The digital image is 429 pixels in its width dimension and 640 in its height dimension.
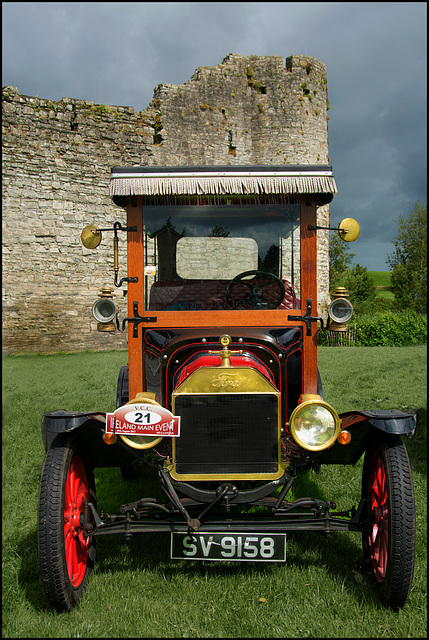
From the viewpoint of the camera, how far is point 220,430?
7.97 ft

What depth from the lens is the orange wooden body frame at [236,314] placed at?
2.95 meters

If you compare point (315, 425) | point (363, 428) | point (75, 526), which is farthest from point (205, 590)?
point (363, 428)

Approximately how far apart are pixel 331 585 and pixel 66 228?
12972mm

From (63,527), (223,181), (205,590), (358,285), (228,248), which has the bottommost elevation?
(205,590)

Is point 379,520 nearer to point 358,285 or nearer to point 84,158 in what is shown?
point 84,158

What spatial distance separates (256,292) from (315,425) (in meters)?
1.03

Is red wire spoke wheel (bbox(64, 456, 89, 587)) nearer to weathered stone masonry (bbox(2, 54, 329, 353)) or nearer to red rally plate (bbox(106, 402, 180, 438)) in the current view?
red rally plate (bbox(106, 402, 180, 438))

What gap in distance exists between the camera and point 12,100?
43.0ft

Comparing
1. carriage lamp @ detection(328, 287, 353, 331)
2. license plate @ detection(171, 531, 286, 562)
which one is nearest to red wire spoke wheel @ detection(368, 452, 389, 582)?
license plate @ detection(171, 531, 286, 562)

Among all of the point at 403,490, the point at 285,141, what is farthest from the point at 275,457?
the point at 285,141

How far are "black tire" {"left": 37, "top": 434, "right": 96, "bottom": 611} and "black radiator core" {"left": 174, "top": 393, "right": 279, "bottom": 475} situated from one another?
22.9 inches

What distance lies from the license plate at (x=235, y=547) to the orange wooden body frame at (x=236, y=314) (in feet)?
3.14

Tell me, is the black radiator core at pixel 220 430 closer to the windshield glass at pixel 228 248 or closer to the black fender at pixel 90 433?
the black fender at pixel 90 433

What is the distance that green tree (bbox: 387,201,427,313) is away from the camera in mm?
30234
